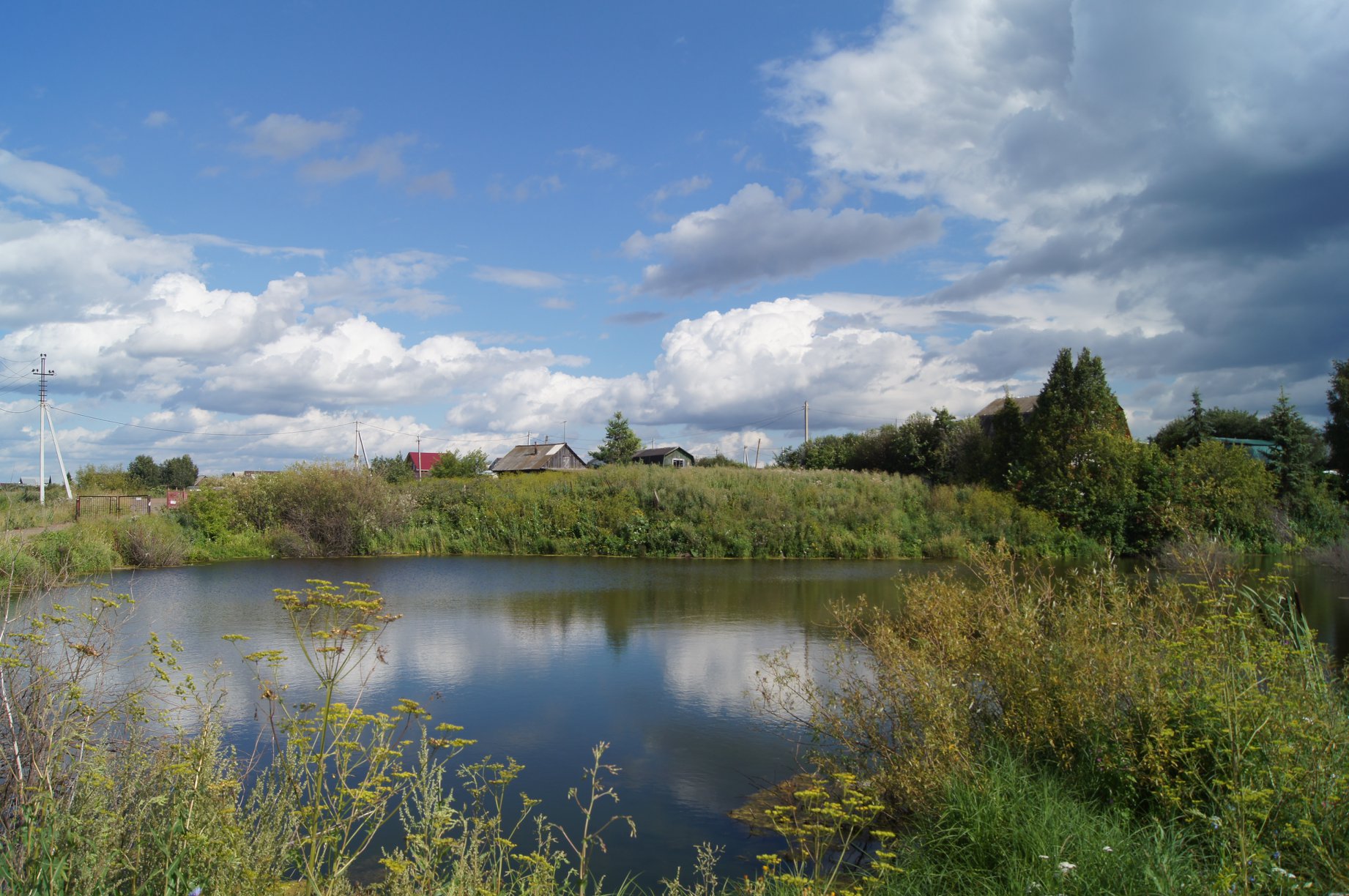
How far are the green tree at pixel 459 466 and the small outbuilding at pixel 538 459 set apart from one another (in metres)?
2.65

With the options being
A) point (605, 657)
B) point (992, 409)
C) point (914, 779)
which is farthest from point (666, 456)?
point (914, 779)

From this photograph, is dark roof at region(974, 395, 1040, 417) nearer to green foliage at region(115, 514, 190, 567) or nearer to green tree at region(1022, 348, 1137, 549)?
green tree at region(1022, 348, 1137, 549)

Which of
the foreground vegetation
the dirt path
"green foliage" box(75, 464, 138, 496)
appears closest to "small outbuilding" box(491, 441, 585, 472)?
"green foliage" box(75, 464, 138, 496)

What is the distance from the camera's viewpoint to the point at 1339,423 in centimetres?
3244

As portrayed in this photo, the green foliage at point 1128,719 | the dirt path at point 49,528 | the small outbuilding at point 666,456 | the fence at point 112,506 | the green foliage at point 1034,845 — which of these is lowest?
the green foliage at point 1034,845

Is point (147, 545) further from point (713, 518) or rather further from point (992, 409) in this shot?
point (992, 409)

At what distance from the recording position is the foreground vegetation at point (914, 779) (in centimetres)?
354

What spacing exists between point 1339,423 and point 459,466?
4361 cm

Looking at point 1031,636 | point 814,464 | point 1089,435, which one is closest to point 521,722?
point 1031,636

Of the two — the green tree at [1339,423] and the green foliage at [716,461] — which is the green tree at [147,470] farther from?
the green tree at [1339,423]

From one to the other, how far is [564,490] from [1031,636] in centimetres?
2569

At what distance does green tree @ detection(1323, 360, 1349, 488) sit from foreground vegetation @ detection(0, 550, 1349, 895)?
3317 centimetres

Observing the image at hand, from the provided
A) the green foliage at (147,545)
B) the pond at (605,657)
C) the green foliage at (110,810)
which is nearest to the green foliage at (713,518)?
the pond at (605,657)

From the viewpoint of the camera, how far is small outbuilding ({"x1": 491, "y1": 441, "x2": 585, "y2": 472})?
191 feet
